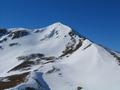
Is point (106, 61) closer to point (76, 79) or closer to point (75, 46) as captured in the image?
point (76, 79)

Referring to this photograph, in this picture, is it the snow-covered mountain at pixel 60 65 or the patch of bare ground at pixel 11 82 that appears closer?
the snow-covered mountain at pixel 60 65

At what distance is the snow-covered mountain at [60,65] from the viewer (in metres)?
99.8

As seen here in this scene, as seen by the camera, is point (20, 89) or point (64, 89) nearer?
point (20, 89)

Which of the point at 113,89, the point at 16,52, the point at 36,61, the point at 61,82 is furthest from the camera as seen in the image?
the point at 16,52

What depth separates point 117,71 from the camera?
108500 millimetres

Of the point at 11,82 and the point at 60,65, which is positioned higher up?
the point at 60,65

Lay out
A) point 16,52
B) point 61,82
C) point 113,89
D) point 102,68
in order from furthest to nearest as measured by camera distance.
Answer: point 16,52 → point 102,68 → point 61,82 → point 113,89

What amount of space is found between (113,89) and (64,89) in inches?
539

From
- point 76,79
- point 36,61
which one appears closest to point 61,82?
point 76,79

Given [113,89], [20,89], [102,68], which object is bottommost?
[20,89]

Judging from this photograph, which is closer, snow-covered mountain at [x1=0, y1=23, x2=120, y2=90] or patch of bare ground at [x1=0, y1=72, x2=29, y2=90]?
snow-covered mountain at [x1=0, y1=23, x2=120, y2=90]

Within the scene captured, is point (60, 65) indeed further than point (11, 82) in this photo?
Yes

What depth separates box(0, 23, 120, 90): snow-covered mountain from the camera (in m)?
99.8

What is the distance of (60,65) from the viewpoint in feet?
417
